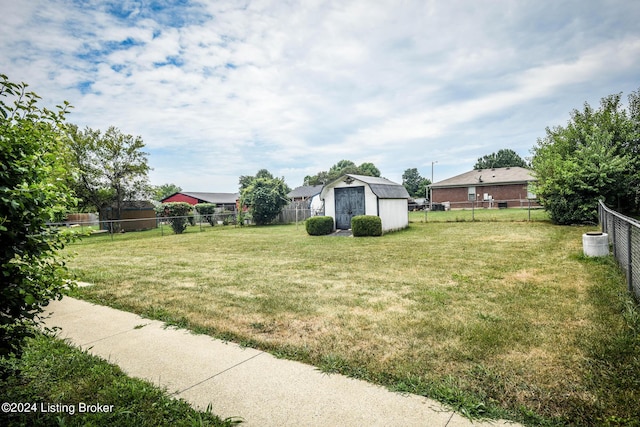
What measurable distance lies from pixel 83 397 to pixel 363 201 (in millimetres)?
14558

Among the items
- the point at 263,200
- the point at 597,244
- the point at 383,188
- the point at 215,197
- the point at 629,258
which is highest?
the point at 215,197

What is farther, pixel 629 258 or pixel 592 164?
pixel 592 164

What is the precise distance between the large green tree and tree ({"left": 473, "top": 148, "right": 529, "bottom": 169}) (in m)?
53.5

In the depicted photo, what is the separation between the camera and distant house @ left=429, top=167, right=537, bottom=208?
34.2 metres

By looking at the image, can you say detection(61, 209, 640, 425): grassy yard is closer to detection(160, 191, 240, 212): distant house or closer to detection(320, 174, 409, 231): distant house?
detection(320, 174, 409, 231): distant house

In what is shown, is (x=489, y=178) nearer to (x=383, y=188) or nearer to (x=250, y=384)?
(x=383, y=188)

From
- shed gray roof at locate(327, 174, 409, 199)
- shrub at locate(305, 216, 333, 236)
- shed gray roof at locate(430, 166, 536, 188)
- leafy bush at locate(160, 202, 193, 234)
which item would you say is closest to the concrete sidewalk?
shrub at locate(305, 216, 333, 236)

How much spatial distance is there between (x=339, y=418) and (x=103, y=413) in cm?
181

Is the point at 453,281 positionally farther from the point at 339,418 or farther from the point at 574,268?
the point at 339,418

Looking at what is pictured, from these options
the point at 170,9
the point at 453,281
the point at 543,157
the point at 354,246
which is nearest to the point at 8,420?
the point at 453,281

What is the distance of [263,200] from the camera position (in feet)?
83.9

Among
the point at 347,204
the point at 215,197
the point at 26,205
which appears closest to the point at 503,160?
the point at 215,197

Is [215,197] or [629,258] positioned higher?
[215,197]

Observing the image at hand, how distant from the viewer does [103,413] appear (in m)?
2.34
